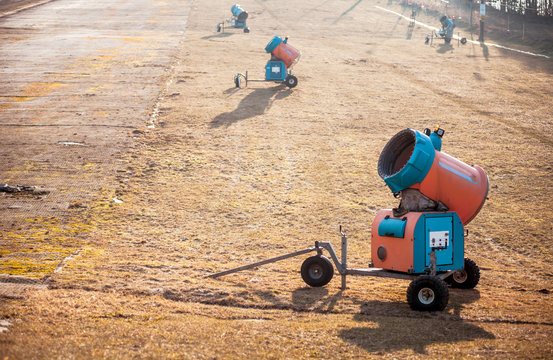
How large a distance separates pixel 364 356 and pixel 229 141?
1305 cm

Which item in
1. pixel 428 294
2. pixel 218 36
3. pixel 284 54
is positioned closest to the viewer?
pixel 428 294

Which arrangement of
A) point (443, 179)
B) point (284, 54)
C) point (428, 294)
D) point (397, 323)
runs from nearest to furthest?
point (397, 323)
point (428, 294)
point (443, 179)
point (284, 54)

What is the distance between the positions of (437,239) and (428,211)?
0.46m

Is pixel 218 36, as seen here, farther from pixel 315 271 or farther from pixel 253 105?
pixel 315 271

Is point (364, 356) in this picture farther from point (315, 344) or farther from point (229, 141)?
point (229, 141)

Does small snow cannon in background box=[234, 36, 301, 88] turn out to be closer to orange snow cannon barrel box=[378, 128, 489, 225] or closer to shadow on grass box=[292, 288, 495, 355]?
orange snow cannon barrel box=[378, 128, 489, 225]

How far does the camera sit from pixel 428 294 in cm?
831

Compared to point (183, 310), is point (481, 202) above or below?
above

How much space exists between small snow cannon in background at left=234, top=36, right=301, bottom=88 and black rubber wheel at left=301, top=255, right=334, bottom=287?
679 inches

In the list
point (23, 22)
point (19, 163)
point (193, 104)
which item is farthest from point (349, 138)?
point (23, 22)

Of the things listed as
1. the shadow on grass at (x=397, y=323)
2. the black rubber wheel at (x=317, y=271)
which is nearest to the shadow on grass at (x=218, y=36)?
A: the black rubber wheel at (x=317, y=271)

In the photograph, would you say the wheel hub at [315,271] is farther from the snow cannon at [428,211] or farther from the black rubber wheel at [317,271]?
the snow cannon at [428,211]

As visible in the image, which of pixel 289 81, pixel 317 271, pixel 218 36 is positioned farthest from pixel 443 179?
pixel 218 36

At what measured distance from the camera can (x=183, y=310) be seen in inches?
321
